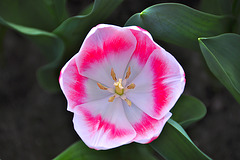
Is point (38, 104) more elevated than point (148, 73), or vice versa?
point (148, 73)

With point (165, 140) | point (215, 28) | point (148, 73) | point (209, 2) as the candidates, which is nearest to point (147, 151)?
point (165, 140)

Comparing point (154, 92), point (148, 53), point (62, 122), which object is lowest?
point (62, 122)

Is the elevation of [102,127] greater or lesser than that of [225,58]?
lesser

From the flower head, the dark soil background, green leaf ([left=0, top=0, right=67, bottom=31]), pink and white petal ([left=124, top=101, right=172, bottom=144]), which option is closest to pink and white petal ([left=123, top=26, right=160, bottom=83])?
the flower head

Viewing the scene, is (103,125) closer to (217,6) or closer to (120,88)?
(120,88)

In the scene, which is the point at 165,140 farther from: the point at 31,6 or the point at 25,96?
the point at 25,96

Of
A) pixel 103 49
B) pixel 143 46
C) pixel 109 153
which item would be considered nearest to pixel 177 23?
pixel 143 46

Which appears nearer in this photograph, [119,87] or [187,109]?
[119,87]

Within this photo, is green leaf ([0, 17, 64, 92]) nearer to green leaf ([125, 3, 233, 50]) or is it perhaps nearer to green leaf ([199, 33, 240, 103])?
green leaf ([125, 3, 233, 50])
